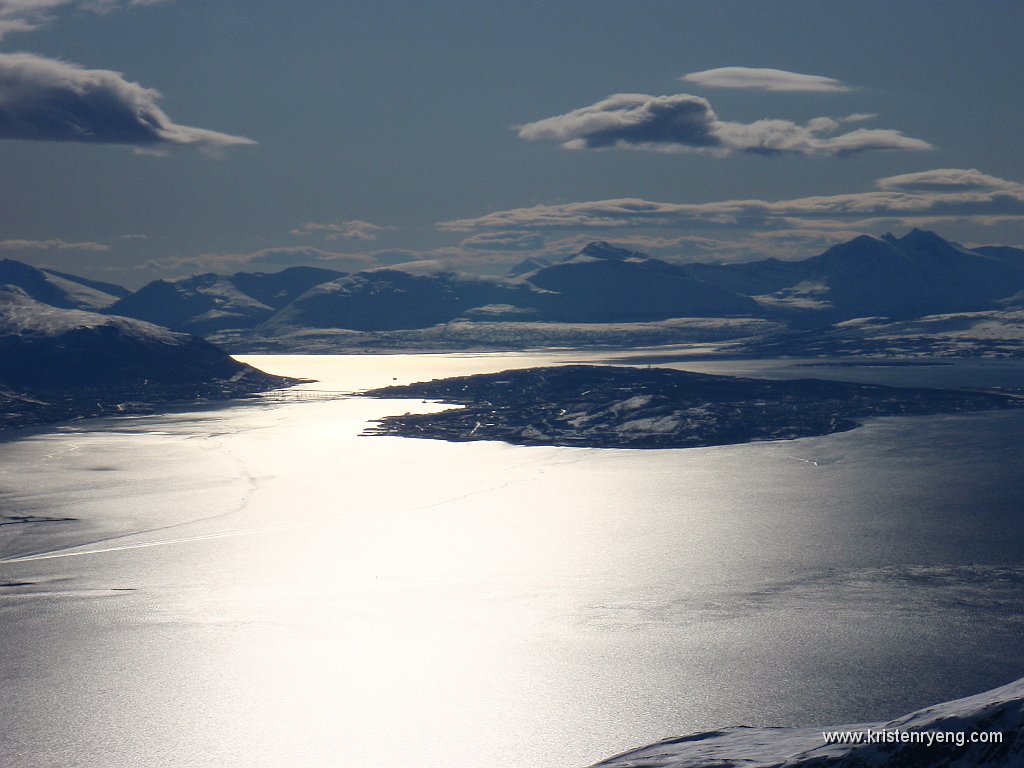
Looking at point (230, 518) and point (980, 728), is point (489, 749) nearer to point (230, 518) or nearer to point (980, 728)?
point (980, 728)

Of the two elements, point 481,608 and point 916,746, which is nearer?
point 916,746

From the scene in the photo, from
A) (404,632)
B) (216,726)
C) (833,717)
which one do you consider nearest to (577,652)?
(404,632)

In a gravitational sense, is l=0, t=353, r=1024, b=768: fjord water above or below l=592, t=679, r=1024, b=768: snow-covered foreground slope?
below

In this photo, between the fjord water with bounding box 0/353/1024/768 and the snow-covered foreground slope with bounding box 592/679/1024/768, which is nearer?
the snow-covered foreground slope with bounding box 592/679/1024/768

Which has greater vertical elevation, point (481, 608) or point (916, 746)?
point (916, 746)
